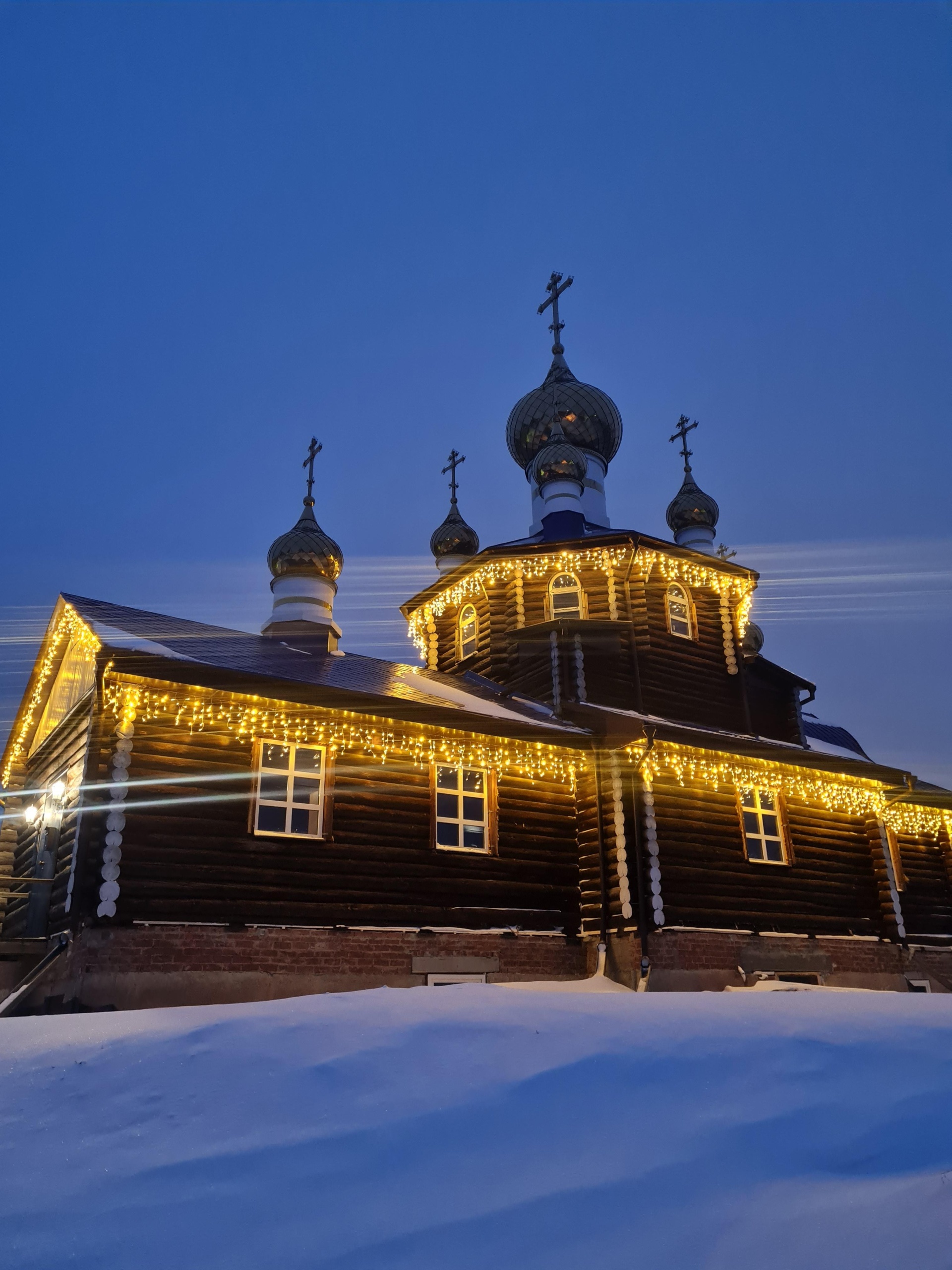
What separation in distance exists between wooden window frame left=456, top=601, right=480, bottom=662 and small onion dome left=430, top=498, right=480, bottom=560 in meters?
3.48

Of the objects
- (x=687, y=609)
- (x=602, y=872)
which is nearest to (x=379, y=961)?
(x=602, y=872)

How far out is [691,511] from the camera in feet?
80.5

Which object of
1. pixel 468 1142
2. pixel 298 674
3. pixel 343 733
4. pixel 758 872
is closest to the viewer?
pixel 468 1142

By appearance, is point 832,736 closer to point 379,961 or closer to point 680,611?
point 680,611

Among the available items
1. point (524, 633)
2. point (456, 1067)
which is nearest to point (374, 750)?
point (524, 633)

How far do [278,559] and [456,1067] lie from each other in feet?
54.4

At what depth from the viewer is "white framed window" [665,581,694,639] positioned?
2039 cm

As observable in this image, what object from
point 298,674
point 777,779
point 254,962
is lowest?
point 254,962

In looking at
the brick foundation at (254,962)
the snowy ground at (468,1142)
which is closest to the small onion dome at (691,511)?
the brick foundation at (254,962)

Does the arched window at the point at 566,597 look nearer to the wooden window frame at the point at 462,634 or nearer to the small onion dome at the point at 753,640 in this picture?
the wooden window frame at the point at 462,634

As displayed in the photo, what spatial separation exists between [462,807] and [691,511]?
502 inches

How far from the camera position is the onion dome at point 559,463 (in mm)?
22406

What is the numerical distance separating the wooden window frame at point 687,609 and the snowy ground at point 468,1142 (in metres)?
12.5

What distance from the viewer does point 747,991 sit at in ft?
38.3
